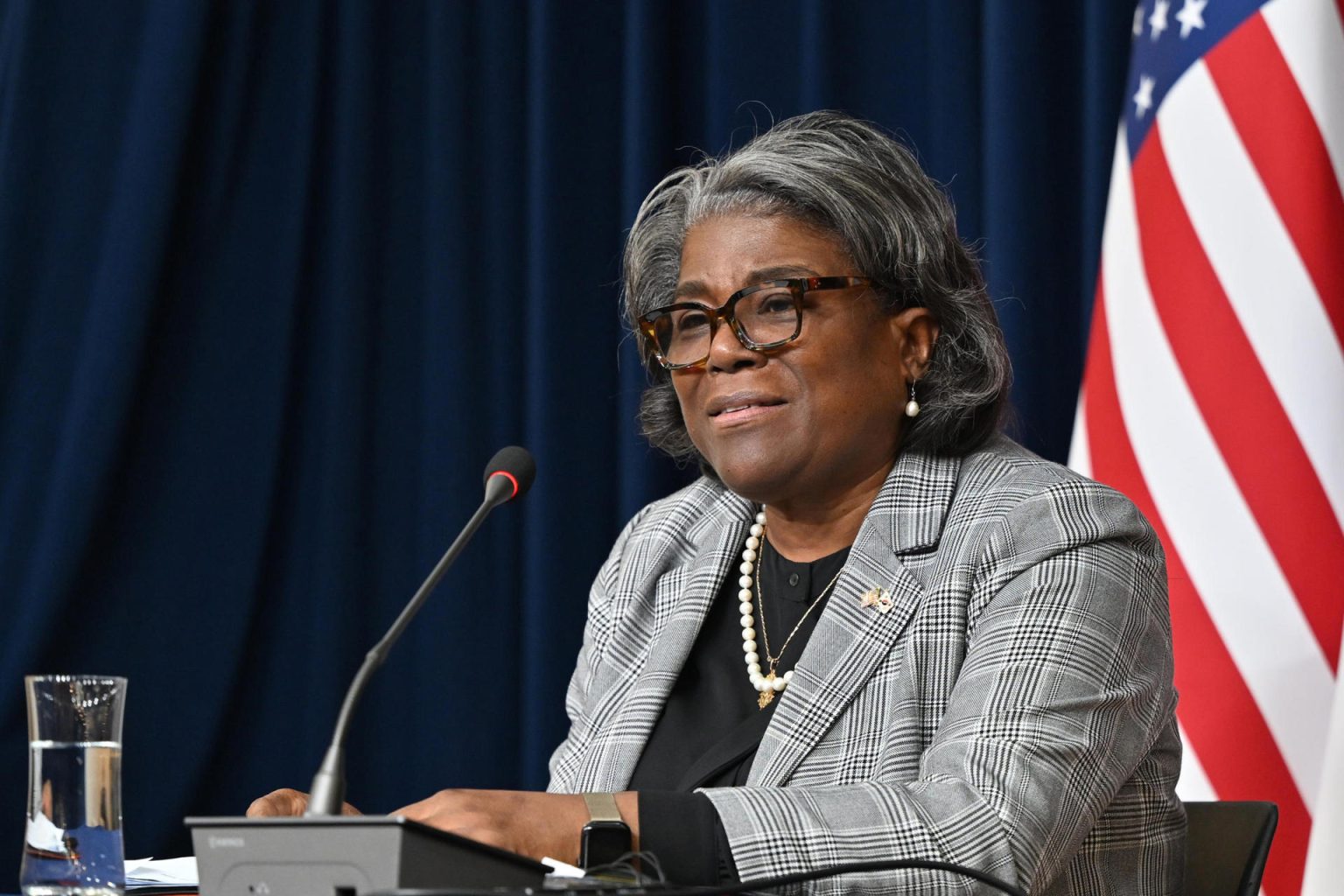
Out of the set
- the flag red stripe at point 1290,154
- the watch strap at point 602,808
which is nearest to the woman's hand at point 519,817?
the watch strap at point 602,808

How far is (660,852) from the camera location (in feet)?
4.30

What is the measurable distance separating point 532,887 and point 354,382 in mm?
2373

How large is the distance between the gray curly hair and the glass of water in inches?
39.6

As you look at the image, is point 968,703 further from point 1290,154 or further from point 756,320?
point 1290,154

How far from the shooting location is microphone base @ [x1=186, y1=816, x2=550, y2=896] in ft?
3.22

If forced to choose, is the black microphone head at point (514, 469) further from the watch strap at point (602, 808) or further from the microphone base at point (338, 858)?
the microphone base at point (338, 858)

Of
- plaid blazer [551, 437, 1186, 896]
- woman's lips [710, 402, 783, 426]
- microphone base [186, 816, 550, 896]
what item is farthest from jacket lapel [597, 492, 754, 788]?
microphone base [186, 816, 550, 896]

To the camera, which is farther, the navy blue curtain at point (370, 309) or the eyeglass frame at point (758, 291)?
the navy blue curtain at point (370, 309)

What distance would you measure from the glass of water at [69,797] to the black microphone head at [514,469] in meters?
0.41

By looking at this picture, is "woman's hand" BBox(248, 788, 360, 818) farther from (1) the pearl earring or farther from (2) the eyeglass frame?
(1) the pearl earring

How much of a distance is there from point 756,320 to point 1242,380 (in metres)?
0.94

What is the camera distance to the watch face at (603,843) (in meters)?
1.29

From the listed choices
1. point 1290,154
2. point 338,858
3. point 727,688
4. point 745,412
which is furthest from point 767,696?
point 1290,154

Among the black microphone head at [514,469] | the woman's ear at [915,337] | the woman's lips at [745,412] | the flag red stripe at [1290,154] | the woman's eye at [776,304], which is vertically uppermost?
the flag red stripe at [1290,154]
